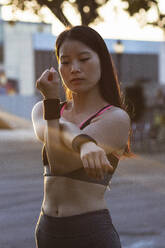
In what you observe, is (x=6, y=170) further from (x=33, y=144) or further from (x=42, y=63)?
(x=42, y=63)

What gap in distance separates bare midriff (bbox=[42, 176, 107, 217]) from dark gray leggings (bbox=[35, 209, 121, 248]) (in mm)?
27

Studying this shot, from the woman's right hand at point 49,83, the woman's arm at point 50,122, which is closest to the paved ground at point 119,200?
the woman's arm at point 50,122

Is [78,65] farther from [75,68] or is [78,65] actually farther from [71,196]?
[71,196]

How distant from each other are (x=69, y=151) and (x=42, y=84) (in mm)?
290

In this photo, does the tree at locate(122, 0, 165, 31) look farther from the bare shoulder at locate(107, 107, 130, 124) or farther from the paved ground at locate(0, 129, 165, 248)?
the bare shoulder at locate(107, 107, 130, 124)

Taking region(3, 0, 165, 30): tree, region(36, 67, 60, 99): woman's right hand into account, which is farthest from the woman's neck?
region(3, 0, 165, 30): tree

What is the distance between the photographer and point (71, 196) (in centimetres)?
203

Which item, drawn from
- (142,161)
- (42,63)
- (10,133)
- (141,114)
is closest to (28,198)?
(142,161)

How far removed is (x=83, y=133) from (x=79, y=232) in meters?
0.45

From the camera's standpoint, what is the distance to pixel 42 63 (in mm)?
51656

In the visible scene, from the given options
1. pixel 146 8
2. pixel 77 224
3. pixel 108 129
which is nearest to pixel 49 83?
pixel 108 129

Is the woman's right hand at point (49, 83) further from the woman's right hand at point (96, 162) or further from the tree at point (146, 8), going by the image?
the tree at point (146, 8)

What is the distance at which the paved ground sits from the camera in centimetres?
604

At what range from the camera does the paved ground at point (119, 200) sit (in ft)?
19.8
